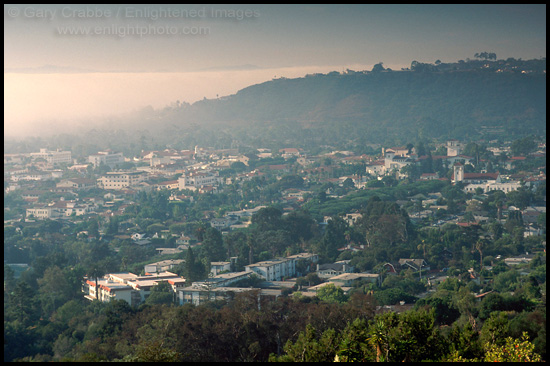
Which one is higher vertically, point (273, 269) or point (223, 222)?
point (223, 222)

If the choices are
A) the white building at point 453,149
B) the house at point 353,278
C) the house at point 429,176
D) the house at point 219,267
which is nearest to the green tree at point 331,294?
the house at point 353,278

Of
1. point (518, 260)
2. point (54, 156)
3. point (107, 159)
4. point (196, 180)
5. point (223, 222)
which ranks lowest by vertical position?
point (518, 260)

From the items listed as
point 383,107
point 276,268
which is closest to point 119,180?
point 276,268

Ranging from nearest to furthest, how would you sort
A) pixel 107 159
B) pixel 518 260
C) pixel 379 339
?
1. pixel 379 339
2. pixel 518 260
3. pixel 107 159

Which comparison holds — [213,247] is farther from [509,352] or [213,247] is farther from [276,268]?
[509,352]

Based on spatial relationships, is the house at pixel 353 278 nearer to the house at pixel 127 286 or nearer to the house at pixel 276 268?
the house at pixel 276 268

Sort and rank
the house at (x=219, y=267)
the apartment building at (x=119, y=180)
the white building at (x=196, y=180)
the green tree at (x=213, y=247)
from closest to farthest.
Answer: the house at (x=219, y=267) < the green tree at (x=213, y=247) < the white building at (x=196, y=180) < the apartment building at (x=119, y=180)

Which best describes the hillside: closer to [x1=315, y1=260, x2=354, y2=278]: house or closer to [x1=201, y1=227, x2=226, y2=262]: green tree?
[x1=201, y1=227, x2=226, y2=262]: green tree

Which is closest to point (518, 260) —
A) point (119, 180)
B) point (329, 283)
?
point (329, 283)

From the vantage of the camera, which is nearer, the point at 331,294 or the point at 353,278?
the point at 331,294

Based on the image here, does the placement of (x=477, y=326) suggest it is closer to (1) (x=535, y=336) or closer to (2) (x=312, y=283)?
(1) (x=535, y=336)

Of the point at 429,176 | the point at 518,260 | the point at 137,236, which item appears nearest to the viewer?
the point at 518,260
